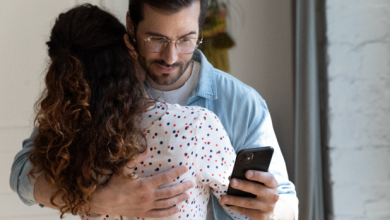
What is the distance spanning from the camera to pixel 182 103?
128 centimetres

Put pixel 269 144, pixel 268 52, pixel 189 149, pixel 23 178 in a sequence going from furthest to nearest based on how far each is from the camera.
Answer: pixel 268 52, pixel 269 144, pixel 23 178, pixel 189 149

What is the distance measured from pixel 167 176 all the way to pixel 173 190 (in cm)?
5

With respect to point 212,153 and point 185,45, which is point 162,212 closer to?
point 212,153

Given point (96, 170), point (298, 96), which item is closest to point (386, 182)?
point (298, 96)

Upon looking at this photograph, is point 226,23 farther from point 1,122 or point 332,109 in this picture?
point 1,122

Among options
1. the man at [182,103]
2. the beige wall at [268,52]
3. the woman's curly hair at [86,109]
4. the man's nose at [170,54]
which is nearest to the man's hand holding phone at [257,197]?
the man at [182,103]

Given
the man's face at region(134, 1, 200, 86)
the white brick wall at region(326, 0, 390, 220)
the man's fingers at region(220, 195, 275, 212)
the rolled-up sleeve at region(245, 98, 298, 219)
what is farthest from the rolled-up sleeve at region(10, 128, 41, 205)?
the white brick wall at region(326, 0, 390, 220)

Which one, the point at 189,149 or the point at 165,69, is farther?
the point at 165,69

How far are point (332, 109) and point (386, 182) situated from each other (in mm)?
433

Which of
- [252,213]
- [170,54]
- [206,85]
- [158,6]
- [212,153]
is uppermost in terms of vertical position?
[158,6]

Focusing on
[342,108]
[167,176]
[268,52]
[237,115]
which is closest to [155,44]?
[237,115]

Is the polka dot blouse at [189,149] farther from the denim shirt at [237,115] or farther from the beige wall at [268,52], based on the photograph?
the beige wall at [268,52]

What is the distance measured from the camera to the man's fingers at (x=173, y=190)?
0.86 metres

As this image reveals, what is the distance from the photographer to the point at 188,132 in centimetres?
83
